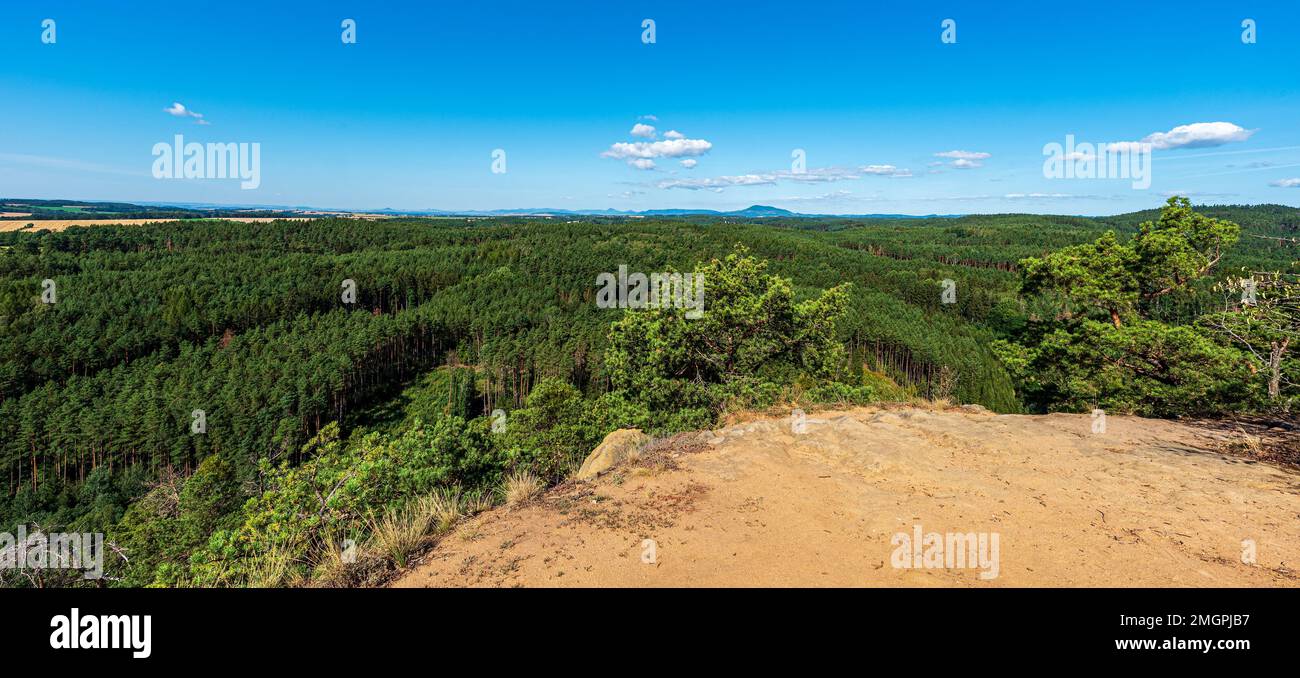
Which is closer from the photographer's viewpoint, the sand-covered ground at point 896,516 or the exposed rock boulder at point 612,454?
the sand-covered ground at point 896,516

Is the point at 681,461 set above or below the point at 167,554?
above

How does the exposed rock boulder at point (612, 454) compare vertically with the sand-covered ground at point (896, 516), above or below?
below

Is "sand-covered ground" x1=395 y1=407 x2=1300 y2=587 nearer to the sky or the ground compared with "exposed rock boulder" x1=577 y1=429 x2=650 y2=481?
nearer to the sky

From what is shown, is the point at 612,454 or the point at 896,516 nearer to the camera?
the point at 896,516

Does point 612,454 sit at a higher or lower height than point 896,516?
lower

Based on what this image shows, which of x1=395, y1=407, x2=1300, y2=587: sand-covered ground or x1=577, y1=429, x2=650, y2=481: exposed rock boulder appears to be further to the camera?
x1=577, y1=429, x2=650, y2=481: exposed rock boulder
